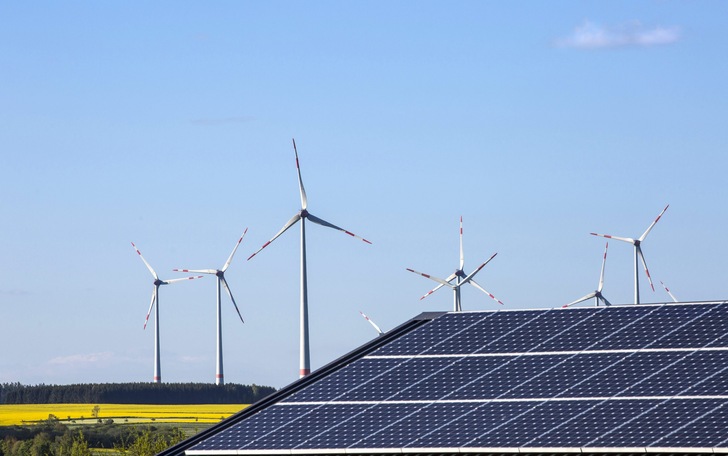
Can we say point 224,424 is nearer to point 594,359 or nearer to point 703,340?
point 594,359

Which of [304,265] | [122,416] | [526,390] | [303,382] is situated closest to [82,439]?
[304,265]

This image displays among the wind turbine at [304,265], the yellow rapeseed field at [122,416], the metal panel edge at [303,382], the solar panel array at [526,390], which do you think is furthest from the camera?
the yellow rapeseed field at [122,416]

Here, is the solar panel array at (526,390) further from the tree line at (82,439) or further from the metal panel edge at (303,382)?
the tree line at (82,439)

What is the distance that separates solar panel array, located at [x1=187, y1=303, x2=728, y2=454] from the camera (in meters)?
66.2

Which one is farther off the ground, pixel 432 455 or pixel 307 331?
pixel 307 331

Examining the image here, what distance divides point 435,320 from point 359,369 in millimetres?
5718

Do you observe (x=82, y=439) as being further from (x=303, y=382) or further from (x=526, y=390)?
(x=526, y=390)

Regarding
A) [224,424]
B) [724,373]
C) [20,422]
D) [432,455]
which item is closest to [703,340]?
[724,373]

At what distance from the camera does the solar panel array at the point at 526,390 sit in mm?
66250

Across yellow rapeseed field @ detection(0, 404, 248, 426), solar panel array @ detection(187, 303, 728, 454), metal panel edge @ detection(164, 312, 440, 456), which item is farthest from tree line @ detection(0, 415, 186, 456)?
solar panel array @ detection(187, 303, 728, 454)

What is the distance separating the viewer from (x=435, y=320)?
79.6 m

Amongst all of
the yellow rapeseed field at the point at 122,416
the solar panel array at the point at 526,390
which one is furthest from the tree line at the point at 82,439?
the solar panel array at the point at 526,390

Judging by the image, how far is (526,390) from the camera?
70562mm

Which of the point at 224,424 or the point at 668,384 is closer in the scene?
the point at 668,384
